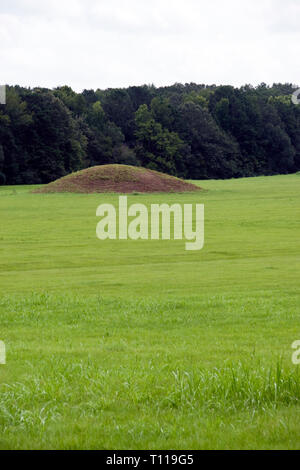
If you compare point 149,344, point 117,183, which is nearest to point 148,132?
point 117,183

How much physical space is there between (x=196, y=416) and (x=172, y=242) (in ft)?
55.1

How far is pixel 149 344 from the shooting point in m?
10.0

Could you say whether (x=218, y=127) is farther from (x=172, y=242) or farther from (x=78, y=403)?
(x=78, y=403)

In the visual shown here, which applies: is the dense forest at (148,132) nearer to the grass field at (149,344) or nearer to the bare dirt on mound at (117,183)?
the bare dirt on mound at (117,183)

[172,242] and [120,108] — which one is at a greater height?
[120,108]

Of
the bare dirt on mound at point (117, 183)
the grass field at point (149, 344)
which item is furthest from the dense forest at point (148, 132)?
the grass field at point (149, 344)

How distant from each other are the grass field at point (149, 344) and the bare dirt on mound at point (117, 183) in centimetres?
2623

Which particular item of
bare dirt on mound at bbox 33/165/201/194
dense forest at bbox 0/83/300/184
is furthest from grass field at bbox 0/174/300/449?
dense forest at bbox 0/83/300/184

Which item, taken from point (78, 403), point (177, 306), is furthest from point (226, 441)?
point (177, 306)

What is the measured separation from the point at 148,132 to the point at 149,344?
88972 millimetres

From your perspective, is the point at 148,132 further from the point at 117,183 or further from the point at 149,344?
the point at 149,344

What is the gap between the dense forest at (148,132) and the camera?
80688 millimetres

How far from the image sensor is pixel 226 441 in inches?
231

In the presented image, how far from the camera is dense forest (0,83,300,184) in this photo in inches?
3177
